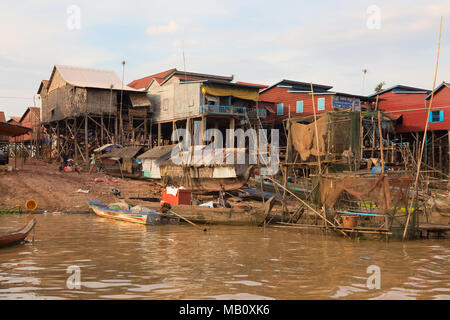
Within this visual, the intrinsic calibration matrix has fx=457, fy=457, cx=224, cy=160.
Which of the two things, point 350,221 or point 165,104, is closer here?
point 350,221

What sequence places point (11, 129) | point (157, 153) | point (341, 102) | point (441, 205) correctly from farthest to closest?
point (341, 102) → point (157, 153) → point (11, 129) → point (441, 205)

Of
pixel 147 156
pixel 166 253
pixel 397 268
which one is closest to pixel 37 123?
pixel 147 156

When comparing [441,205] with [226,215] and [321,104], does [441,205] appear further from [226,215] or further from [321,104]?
[321,104]

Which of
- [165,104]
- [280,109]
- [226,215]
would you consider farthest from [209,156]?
[280,109]

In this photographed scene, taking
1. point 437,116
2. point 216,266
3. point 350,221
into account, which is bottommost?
point 216,266

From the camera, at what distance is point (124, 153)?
3166 cm

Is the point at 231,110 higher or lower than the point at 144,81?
lower

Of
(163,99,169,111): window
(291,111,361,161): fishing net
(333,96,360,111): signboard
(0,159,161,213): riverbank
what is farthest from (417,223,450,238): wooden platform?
(163,99,169,111): window

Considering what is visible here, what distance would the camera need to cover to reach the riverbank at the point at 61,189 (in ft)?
73.8

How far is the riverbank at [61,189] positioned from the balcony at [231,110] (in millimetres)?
7651

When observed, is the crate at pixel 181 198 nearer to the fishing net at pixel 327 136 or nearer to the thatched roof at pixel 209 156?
the thatched roof at pixel 209 156

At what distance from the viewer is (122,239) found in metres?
14.6

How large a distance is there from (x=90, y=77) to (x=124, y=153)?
10093 millimetres

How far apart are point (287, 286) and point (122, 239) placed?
7.45m
